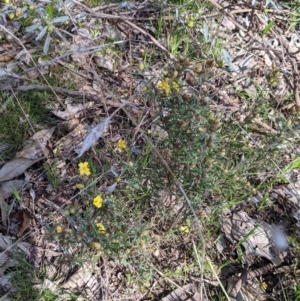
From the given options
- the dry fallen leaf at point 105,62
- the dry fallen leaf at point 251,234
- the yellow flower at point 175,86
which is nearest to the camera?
the yellow flower at point 175,86

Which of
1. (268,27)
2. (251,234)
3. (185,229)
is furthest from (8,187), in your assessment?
(268,27)

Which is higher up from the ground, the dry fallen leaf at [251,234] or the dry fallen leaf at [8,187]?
the dry fallen leaf at [8,187]

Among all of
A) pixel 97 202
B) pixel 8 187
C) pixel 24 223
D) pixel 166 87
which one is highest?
pixel 166 87

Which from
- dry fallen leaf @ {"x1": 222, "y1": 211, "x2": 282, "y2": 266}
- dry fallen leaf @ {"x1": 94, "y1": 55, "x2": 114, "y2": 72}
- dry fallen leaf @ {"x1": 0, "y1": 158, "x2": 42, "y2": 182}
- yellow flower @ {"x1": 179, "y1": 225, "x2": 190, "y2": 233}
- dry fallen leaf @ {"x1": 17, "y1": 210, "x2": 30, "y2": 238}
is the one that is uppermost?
dry fallen leaf @ {"x1": 94, "y1": 55, "x2": 114, "y2": 72}

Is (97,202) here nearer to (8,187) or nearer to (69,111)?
(8,187)

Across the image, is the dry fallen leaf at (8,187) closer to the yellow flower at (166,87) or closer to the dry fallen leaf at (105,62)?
the dry fallen leaf at (105,62)

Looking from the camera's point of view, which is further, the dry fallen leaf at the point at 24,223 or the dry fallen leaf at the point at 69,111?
the dry fallen leaf at the point at 69,111

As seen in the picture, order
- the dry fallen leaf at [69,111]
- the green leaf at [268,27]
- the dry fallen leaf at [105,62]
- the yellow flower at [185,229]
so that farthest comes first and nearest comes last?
the green leaf at [268,27], the dry fallen leaf at [105,62], the dry fallen leaf at [69,111], the yellow flower at [185,229]

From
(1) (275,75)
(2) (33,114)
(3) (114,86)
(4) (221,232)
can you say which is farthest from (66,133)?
(1) (275,75)

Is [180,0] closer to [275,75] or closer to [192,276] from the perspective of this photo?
[275,75]

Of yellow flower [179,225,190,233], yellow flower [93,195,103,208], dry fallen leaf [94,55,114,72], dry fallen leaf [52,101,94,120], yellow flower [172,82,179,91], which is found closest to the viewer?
yellow flower [172,82,179,91]

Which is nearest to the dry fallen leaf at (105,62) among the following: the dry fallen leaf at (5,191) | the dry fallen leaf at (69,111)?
the dry fallen leaf at (69,111)

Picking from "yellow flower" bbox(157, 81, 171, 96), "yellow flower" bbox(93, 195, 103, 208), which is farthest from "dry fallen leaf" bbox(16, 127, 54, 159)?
"yellow flower" bbox(157, 81, 171, 96)

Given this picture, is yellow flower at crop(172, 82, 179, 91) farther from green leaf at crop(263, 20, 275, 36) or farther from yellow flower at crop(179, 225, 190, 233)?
green leaf at crop(263, 20, 275, 36)
